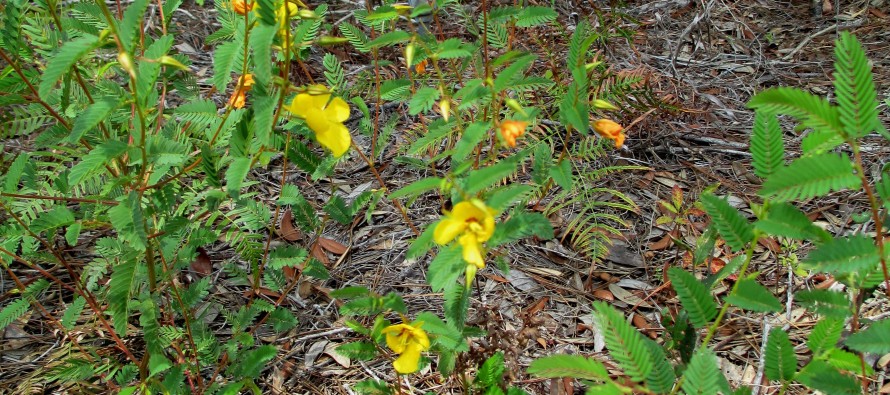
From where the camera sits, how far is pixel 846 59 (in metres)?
1.15

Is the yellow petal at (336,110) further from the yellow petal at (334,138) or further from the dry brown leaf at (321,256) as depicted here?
the dry brown leaf at (321,256)

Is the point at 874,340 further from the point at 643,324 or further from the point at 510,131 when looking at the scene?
the point at 643,324

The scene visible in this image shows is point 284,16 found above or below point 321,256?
above

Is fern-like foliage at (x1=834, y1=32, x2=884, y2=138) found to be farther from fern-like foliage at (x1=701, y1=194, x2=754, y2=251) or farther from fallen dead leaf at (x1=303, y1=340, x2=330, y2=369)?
fallen dead leaf at (x1=303, y1=340, x2=330, y2=369)

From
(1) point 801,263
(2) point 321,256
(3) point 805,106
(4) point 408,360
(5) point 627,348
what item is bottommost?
(2) point 321,256

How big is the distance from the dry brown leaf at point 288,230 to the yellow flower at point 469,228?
1.33 meters

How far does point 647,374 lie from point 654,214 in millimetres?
1356

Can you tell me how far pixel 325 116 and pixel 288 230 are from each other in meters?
1.12

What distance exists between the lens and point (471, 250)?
128cm

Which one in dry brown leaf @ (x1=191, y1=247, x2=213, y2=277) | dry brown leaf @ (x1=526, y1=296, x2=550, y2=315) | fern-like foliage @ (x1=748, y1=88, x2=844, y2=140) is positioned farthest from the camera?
dry brown leaf @ (x1=191, y1=247, x2=213, y2=277)

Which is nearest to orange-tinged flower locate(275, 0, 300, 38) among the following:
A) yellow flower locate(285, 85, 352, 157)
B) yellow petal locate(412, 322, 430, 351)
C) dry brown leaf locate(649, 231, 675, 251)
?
yellow flower locate(285, 85, 352, 157)

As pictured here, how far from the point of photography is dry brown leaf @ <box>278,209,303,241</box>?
2510 mm

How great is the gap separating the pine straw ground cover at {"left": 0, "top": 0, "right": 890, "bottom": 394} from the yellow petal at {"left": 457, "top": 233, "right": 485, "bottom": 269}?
60 centimetres

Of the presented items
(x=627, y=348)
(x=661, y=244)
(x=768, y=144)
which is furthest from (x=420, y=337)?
(x=661, y=244)
